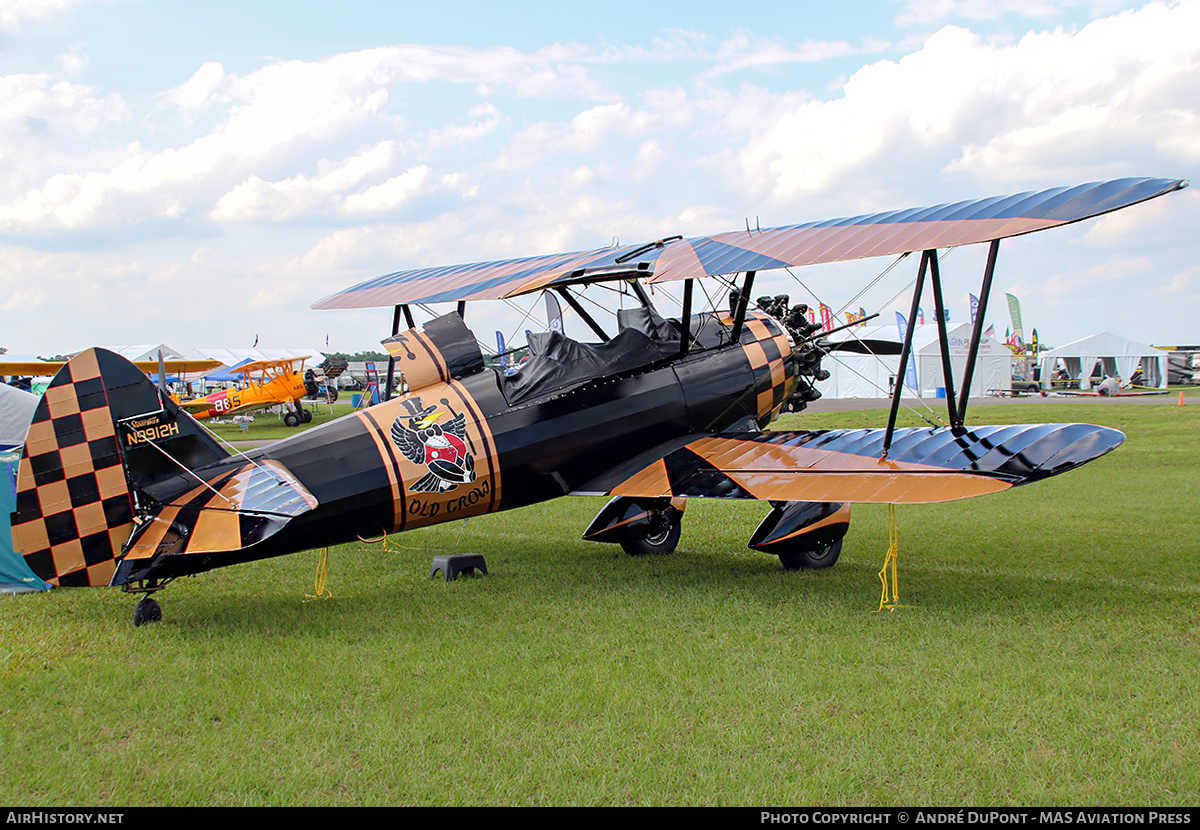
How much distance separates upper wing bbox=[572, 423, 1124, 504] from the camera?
230 inches

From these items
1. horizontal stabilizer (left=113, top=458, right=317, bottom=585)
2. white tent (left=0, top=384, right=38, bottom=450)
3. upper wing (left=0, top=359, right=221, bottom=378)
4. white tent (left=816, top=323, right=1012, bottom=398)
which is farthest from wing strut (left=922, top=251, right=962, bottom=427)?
white tent (left=816, top=323, right=1012, bottom=398)

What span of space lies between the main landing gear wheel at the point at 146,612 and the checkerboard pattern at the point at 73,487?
0.35m

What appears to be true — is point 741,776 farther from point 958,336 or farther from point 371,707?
point 958,336

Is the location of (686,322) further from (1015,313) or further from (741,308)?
(1015,313)

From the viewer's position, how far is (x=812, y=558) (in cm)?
732

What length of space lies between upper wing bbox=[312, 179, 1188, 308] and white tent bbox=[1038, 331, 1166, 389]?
44.0 m

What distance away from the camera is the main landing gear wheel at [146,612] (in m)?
5.68

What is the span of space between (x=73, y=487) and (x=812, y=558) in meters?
5.51

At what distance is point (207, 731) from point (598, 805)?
194cm

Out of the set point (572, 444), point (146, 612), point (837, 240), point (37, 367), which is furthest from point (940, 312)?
point (37, 367)

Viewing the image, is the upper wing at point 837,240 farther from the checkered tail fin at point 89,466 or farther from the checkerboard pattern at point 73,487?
the checkerboard pattern at point 73,487

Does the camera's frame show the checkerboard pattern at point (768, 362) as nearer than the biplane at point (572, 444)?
No

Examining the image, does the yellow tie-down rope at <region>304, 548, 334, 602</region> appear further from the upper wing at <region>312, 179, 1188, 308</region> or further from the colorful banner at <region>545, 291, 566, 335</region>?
the colorful banner at <region>545, 291, 566, 335</region>

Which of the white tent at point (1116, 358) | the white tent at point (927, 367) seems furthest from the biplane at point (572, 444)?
the white tent at point (1116, 358)
